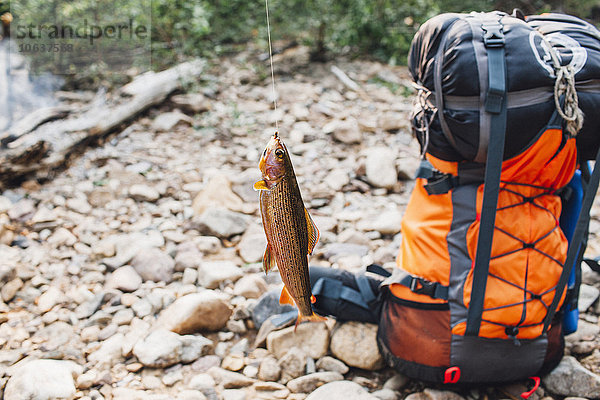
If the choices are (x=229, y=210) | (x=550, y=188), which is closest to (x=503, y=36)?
(x=550, y=188)

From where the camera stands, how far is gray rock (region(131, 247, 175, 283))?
12.9 feet

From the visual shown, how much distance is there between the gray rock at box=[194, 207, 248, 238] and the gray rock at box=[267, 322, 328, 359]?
1.48 m

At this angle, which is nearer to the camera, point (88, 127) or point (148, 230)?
point (148, 230)

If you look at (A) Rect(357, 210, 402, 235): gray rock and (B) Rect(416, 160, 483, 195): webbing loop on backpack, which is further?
(A) Rect(357, 210, 402, 235): gray rock

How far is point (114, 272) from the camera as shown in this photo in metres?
3.96

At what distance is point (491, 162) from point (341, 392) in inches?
59.5

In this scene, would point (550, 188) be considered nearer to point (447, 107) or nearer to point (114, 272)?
point (447, 107)

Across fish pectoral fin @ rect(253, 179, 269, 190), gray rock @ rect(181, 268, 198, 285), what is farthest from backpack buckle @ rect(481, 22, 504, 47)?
gray rock @ rect(181, 268, 198, 285)

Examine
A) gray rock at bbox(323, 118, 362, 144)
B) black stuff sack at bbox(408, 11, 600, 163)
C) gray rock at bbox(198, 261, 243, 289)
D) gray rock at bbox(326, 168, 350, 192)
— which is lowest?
gray rock at bbox(198, 261, 243, 289)

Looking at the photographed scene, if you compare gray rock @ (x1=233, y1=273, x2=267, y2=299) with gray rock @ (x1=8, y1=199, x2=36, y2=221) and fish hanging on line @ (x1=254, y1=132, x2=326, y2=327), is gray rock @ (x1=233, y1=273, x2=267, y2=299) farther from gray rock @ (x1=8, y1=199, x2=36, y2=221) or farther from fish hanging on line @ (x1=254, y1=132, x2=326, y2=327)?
gray rock @ (x1=8, y1=199, x2=36, y2=221)

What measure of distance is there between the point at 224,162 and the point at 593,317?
403 centimetres

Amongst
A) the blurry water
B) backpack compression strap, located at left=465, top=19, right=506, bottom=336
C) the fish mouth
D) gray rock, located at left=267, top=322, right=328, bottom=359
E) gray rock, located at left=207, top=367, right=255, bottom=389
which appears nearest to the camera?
the fish mouth

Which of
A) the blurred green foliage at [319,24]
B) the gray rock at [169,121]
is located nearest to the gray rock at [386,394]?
the gray rock at [169,121]

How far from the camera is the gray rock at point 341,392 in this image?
8.93ft
